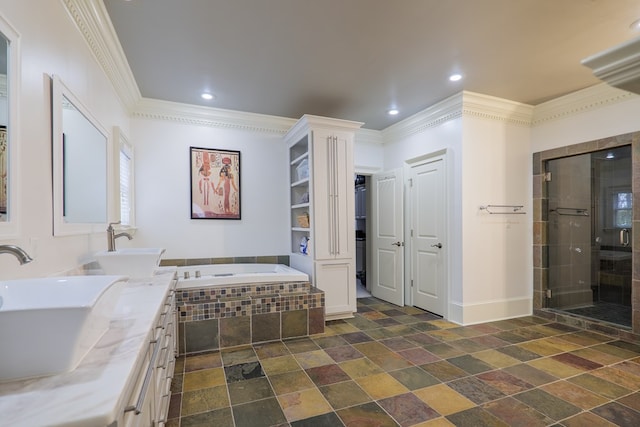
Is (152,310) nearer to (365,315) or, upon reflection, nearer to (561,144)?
(365,315)

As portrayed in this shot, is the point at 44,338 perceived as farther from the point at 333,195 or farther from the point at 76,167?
the point at 333,195

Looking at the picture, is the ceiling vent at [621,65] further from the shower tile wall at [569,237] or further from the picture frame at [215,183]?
the picture frame at [215,183]

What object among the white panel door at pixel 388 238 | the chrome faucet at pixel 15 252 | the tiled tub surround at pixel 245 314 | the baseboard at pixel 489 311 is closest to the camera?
the chrome faucet at pixel 15 252

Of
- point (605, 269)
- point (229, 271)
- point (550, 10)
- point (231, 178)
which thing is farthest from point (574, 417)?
point (231, 178)

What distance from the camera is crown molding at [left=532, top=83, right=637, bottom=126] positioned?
3.29 metres

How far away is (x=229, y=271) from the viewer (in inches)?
161

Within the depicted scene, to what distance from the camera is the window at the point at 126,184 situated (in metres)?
3.05

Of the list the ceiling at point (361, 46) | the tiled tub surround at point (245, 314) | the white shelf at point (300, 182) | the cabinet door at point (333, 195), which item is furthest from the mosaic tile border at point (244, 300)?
the ceiling at point (361, 46)

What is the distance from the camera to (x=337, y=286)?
3.79 m

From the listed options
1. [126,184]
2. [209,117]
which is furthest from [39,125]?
[209,117]

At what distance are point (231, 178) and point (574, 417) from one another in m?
3.89

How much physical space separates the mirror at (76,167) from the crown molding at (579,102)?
4.47 meters

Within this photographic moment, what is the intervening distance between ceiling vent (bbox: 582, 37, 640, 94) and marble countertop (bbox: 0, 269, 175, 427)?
147 cm

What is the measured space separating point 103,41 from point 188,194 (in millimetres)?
1943
